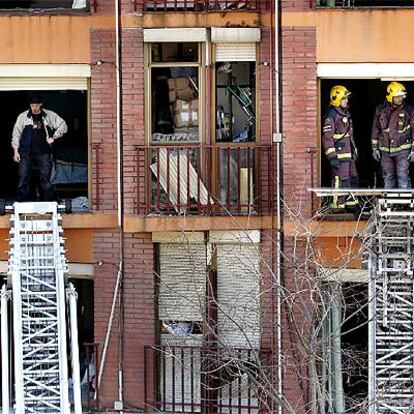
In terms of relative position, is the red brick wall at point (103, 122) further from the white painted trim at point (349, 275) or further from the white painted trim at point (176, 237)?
the white painted trim at point (349, 275)

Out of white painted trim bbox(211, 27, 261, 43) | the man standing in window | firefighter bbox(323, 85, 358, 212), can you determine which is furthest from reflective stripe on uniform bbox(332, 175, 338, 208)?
the man standing in window

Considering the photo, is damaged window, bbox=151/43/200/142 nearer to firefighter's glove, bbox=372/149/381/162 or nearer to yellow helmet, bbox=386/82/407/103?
firefighter's glove, bbox=372/149/381/162

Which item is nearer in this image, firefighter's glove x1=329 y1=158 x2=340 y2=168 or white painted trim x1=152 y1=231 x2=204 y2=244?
firefighter's glove x1=329 y1=158 x2=340 y2=168

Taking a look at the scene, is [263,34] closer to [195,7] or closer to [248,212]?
[195,7]

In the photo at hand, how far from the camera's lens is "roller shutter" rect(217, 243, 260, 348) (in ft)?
55.6

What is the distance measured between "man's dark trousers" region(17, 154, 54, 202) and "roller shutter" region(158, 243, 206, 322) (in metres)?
2.05

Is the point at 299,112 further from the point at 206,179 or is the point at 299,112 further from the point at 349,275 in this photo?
the point at 349,275

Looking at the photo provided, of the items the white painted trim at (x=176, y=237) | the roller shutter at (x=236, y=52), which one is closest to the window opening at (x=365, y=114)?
the roller shutter at (x=236, y=52)

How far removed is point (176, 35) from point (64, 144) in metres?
3.10

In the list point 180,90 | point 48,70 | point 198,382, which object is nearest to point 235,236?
point 198,382

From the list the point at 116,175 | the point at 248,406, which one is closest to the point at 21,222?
the point at 116,175

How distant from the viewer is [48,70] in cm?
1719

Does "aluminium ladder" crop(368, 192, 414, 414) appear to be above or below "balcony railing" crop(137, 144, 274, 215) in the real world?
below

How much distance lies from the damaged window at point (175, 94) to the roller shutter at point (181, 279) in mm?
1672
